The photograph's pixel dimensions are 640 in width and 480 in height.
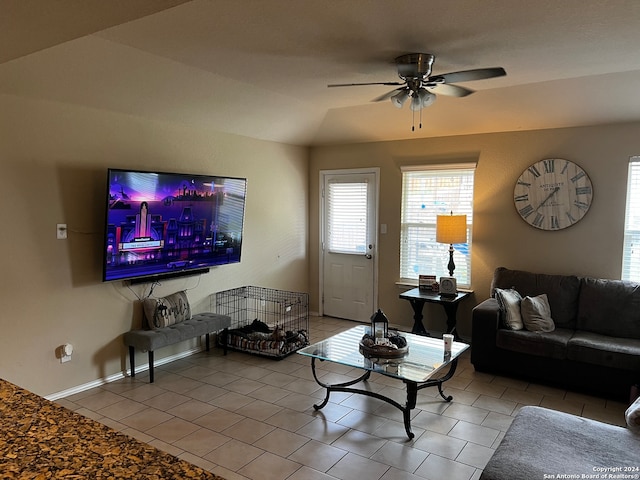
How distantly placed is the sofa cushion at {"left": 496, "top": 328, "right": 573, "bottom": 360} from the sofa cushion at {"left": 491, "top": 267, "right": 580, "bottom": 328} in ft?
0.67

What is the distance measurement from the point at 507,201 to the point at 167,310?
148 inches

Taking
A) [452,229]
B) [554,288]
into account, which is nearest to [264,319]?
[452,229]

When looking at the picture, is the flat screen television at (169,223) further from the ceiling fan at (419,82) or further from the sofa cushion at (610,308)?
the sofa cushion at (610,308)

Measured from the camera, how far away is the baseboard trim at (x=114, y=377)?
3.83 m

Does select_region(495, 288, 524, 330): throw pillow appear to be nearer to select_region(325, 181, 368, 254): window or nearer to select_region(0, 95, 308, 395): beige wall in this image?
select_region(325, 181, 368, 254): window

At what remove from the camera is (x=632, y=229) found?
4.56 m

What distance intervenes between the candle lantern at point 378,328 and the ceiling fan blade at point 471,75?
71.0 inches

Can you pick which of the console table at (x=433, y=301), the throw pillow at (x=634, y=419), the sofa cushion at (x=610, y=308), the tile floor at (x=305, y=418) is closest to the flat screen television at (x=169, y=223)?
the tile floor at (x=305, y=418)

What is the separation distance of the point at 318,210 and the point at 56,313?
3.65 meters

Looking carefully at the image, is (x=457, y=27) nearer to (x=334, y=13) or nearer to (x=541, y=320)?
(x=334, y=13)

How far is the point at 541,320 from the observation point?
4.32m

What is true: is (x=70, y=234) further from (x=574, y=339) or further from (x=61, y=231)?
(x=574, y=339)

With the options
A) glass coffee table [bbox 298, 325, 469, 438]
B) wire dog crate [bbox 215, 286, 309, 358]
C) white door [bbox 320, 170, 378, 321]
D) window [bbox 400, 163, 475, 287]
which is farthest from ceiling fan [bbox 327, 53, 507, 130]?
wire dog crate [bbox 215, 286, 309, 358]

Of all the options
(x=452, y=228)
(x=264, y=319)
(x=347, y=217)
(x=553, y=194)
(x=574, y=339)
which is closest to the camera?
(x=574, y=339)
